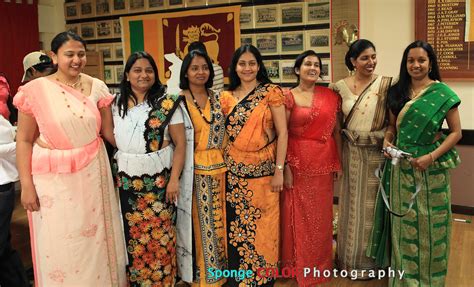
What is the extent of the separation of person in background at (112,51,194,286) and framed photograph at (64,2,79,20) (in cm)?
372

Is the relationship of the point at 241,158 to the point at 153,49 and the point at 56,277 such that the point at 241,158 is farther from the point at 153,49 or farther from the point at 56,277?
the point at 153,49

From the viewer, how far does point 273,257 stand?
2605mm

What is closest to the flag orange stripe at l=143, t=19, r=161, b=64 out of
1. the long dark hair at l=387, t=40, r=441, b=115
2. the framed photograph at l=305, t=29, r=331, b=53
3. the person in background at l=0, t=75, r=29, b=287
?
the framed photograph at l=305, t=29, r=331, b=53

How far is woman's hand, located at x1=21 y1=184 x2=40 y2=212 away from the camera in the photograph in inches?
87.5

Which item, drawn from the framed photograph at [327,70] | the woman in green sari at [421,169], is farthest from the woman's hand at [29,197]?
the framed photograph at [327,70]

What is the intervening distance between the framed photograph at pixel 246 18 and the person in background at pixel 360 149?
2.01 metres

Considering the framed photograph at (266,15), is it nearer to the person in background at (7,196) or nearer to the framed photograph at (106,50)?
the framed photograph at (106,50)

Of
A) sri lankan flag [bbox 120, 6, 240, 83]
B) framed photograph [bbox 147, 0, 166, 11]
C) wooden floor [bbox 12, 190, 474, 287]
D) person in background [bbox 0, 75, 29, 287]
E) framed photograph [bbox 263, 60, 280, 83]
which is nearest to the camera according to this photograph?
person in background [bbox 0, 75, 29, 287]

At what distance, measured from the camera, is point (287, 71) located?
179 inches

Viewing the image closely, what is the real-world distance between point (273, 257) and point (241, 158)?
612mm

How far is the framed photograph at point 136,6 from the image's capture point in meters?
5.20

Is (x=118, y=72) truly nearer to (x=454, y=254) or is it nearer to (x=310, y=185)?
(x=310, y=185)

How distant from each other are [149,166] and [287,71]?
8.23 ft

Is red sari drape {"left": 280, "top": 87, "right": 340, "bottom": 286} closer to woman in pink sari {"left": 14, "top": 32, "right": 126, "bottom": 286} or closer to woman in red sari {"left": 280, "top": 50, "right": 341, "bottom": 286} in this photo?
woman in red sari {"left": 280, "top": 50, "right": 341, "bottom": 286}
